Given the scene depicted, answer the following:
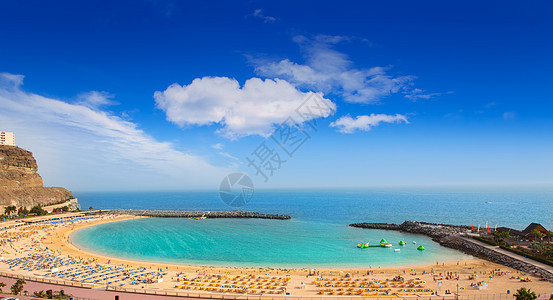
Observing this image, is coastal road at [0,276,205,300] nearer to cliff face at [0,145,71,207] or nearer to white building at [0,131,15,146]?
cliff face at [0,145,71,207]

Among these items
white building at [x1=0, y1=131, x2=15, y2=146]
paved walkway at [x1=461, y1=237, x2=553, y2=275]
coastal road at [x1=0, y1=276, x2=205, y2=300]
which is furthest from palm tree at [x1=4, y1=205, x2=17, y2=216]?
paved walkway at [x1=461, y1=237, x2=553, y2=275]

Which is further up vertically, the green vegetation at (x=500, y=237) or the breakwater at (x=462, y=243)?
the green vegetation at (x=500, y=237)

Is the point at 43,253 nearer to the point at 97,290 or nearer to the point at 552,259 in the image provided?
the point at 97,290

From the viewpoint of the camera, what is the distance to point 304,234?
59.5m

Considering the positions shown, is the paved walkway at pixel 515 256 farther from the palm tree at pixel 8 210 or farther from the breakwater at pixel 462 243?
the palm tree at pixel 8 210

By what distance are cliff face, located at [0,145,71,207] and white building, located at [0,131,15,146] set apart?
595 inches

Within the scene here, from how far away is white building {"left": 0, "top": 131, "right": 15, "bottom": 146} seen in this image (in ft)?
370

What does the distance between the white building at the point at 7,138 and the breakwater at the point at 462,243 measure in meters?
132

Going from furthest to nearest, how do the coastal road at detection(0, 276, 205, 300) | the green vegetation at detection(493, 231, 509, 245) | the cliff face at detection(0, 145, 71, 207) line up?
the cliff face at detection(0, 145, 71, 207) < the green vegetation at detection(493, 231, 509, 245) < the coastal road at detection(0, 276, 205, 300)

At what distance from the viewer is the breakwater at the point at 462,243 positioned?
3286cm

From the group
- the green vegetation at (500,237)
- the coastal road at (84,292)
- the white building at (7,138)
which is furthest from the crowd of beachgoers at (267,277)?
the white building at (7,138)

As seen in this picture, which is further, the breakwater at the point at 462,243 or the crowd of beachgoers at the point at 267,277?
the breakwater at the point at 462,243

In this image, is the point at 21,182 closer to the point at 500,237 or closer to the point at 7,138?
the point at 7,138

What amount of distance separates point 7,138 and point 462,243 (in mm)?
151559
